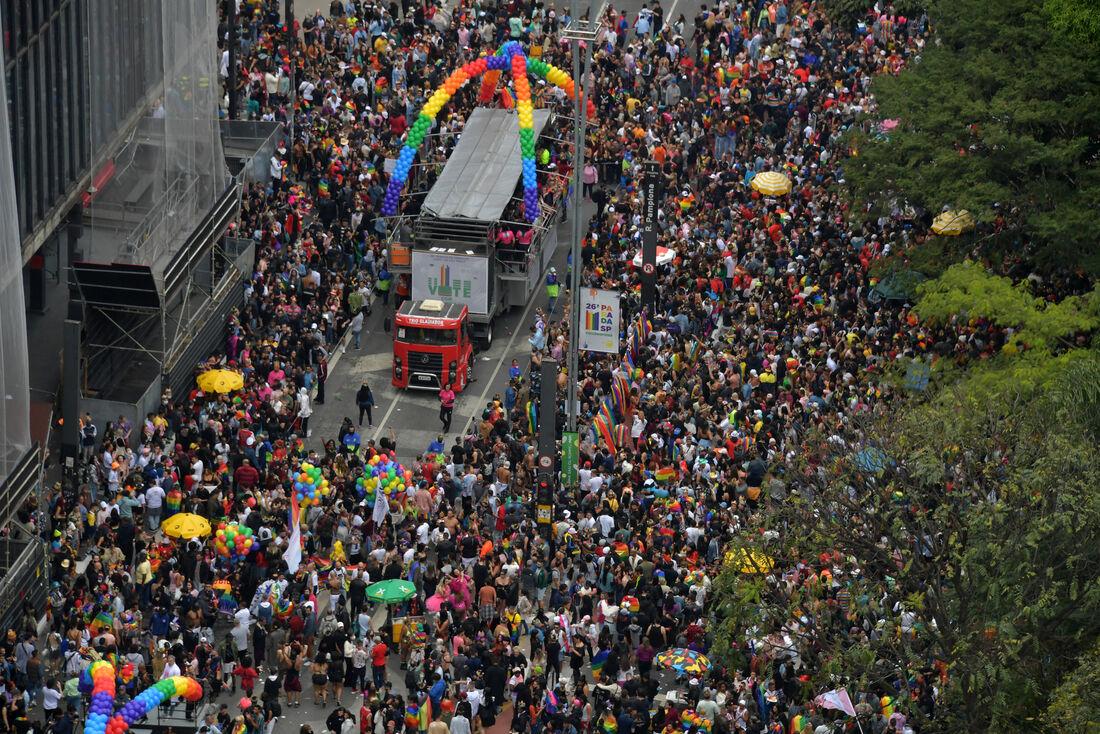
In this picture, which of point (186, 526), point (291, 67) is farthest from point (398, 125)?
point (186, 526)

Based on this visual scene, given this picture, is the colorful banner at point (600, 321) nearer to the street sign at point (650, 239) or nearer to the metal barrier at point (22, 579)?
the street sign at point (650, 239)

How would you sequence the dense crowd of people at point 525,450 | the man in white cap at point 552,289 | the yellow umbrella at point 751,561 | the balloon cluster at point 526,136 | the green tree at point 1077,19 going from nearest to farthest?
1. the yellow umbrella at point 751,561
2. the dense crowd of people at point 525,450
3. the green tree at point 1077,19
4. the balloon cluster at point 526,136
5. the man in white cap at point 552,289

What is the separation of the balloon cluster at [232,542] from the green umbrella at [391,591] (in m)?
3.02

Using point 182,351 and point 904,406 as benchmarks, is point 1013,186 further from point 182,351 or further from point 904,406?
point 182,351

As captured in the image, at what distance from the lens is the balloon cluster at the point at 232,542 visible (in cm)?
3919

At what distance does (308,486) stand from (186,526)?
3.03 metres

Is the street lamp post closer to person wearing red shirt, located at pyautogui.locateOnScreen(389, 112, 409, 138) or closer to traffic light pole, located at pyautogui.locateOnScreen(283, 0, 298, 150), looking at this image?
traffic light pole, located at pyautogui.locateOnScreen(283, 0, 298, 150)

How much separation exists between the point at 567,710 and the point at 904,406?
8.72 metres

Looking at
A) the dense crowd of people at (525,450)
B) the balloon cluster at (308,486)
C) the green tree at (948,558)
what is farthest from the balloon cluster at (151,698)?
the green tree at (948,558)

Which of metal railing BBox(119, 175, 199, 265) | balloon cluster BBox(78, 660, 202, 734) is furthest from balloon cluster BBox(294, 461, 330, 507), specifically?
metal railing BBox(119, 175, 199, 265)

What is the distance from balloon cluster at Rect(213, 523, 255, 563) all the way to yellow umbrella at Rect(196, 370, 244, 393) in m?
5.96

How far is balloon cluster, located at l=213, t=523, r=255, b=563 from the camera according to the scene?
129ft

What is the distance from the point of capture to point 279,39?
204 ft

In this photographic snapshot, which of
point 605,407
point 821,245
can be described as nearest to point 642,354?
point 605,407
